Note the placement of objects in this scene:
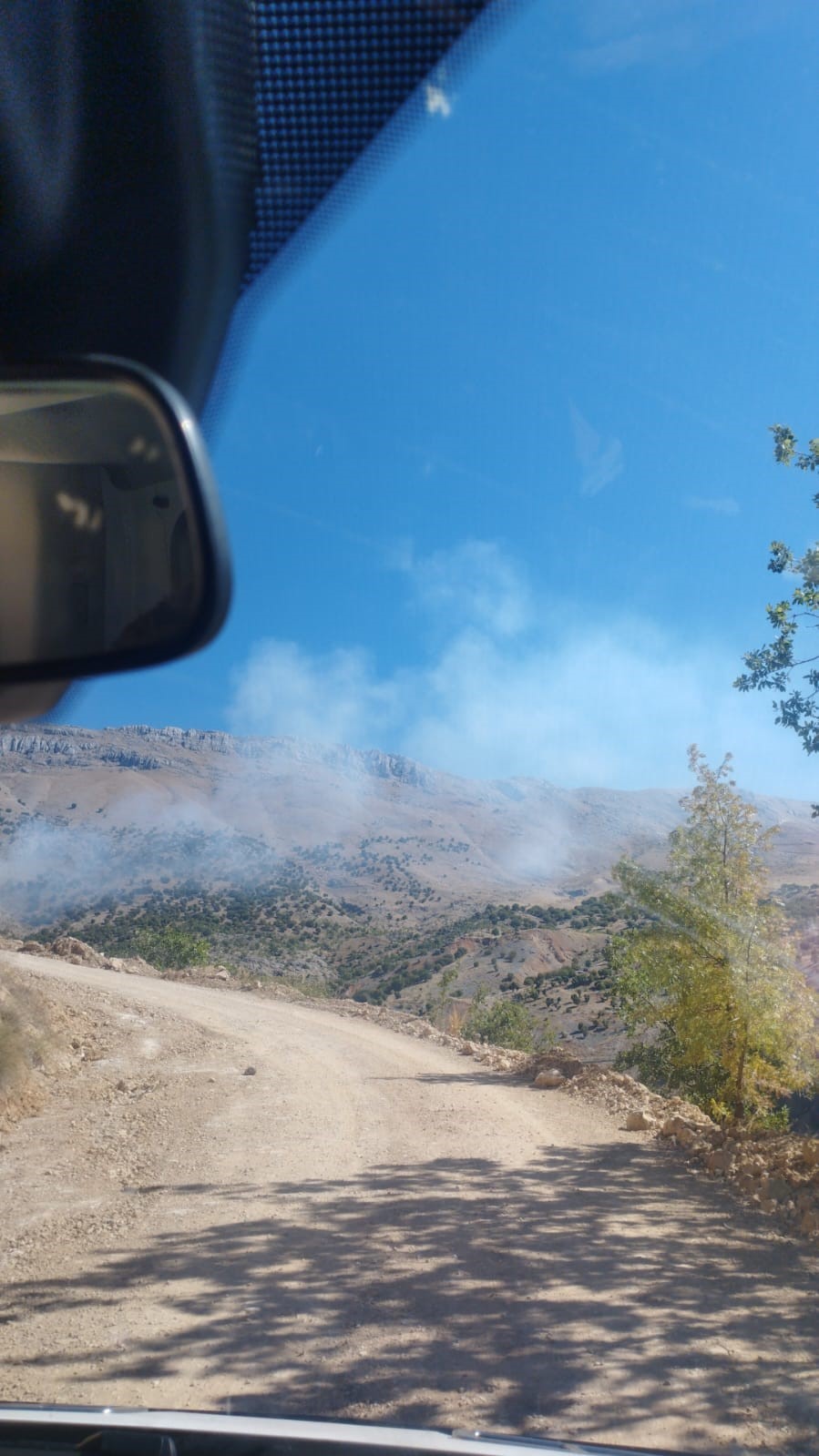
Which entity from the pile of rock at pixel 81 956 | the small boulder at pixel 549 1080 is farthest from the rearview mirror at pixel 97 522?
the pile of rock at pixel 81 956

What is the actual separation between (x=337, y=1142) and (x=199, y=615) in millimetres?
8919

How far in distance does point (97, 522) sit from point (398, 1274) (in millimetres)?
5641

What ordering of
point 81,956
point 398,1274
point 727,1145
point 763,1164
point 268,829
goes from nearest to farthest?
point 398,1274, point 763,1164, point 727,1145, point 81,956, point 268,829

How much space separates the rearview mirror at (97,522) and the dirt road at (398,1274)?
370 cm

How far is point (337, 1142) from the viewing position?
11.0 meters

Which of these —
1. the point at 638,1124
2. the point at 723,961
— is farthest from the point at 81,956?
the point at 723,961

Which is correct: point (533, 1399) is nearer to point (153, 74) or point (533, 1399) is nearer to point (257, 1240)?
point (257, 1240)

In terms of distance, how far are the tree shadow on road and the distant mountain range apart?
19.0 metres

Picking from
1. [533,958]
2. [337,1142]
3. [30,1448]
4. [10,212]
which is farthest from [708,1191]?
[533,958]

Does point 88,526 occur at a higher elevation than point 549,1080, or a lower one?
higher

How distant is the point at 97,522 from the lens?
147 inches

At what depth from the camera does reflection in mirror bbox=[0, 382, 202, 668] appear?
364 cm

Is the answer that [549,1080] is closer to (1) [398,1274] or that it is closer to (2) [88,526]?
(1) [398,1274]

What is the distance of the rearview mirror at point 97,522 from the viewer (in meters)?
3.61
